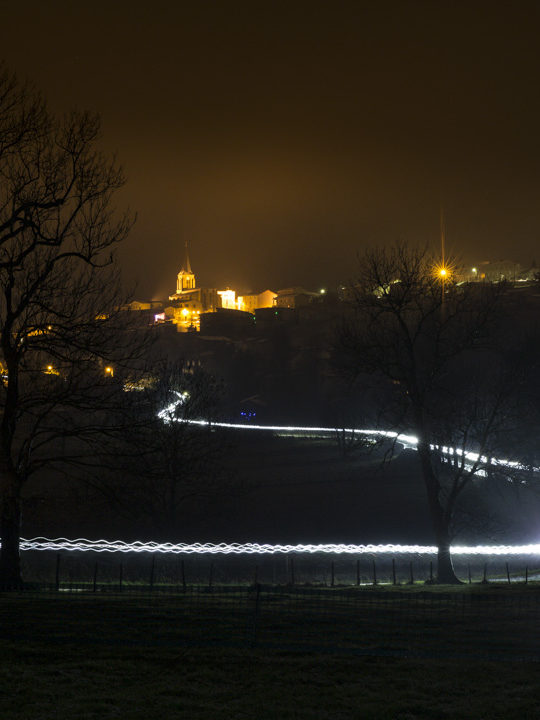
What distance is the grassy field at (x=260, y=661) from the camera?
8055mm

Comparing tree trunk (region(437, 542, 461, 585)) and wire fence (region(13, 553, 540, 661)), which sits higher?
wire fence (region(13, 553, 540, 661))

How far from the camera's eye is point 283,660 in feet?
32.6

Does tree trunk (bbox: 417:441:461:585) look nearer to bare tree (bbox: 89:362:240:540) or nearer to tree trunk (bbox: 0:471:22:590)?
bare tree (bbox: 89:362:240:540)

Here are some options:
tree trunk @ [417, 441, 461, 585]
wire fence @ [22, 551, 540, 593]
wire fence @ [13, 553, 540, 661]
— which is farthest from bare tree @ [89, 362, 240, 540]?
wire fence @ [13, 553, 540, 661]

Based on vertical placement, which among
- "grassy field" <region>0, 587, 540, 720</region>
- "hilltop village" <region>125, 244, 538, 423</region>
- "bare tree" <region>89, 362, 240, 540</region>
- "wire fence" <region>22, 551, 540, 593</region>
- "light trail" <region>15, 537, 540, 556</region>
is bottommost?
"wire fence" <region>22, 551, 540, 593</region>

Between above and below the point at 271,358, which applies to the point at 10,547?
below

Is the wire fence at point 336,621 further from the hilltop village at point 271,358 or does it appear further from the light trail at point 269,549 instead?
the hilltop village at point 271,358

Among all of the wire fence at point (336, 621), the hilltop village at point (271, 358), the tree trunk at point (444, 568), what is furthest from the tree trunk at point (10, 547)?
the hilltop village at point (271, 358)

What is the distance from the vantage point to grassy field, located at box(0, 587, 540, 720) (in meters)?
8.05

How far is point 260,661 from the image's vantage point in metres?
9.88

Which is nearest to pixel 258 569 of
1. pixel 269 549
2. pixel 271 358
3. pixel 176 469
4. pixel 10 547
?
pixel 269 549

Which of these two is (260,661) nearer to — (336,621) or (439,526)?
(336,621)

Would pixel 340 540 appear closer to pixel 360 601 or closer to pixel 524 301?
pixel 360 601

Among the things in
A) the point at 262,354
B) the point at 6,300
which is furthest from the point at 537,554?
the point at 262,354
